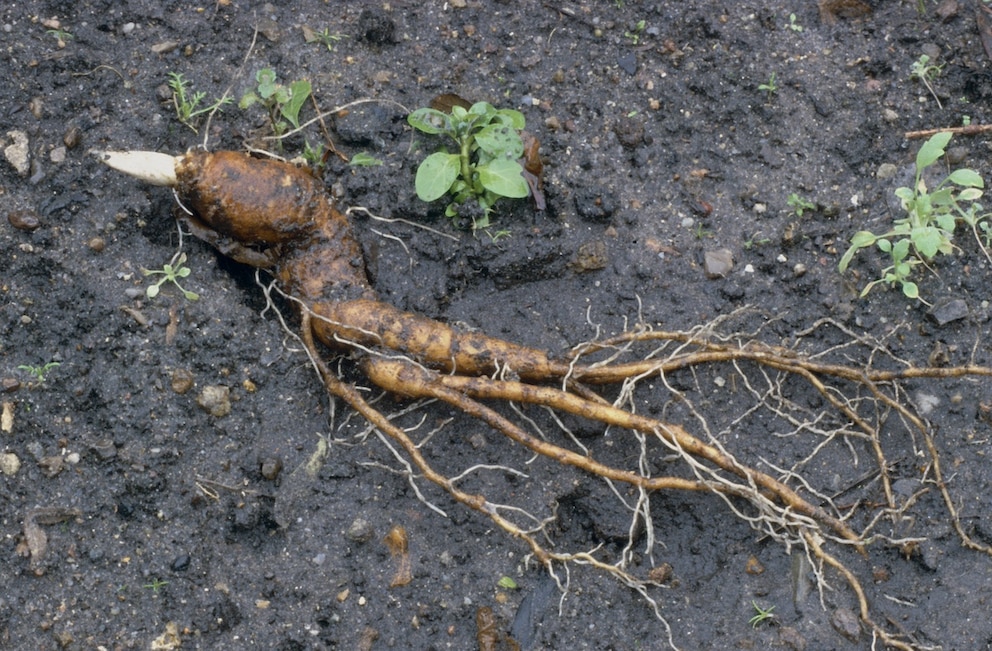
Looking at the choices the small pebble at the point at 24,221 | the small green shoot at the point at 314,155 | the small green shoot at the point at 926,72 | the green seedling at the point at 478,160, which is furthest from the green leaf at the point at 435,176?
the small green shoot at the point at 926,72

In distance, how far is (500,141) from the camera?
2.23m

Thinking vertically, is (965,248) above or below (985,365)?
above

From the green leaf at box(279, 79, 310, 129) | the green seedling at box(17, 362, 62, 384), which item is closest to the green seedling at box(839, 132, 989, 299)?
the green leaf at box(279, 79, 310, 129)

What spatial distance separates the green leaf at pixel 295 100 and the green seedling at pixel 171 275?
43cm

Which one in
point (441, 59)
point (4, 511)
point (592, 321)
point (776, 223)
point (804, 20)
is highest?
point (804, 20)

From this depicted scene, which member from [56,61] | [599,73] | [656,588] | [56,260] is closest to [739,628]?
[656,588]

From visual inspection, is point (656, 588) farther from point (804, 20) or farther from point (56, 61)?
point (56, 61)

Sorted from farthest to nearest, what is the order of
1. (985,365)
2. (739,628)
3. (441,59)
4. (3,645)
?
(441,59)
(985,365)
(739,628)
(3,645)

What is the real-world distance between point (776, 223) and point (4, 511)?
189 centimetres

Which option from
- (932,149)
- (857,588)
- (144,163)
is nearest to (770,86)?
(932,149)

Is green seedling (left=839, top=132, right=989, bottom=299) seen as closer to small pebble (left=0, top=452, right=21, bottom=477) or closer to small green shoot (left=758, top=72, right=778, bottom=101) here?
small green shoot (left=758, top=72, right=778, bottom=101)

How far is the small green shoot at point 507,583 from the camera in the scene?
206 centimetres

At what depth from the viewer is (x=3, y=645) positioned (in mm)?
1933

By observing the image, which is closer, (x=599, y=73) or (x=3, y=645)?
(x=3, y=645)
